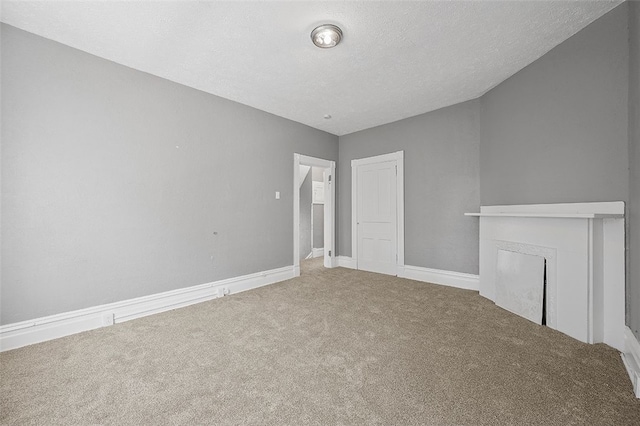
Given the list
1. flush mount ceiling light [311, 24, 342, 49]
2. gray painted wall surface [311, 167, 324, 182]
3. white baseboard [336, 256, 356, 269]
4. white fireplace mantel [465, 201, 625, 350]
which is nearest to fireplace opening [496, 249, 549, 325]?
white fireplace mantel [465, 201, 625, 350]

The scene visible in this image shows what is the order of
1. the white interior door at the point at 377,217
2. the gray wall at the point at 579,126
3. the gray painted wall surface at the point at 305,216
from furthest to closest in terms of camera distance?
the gray painted wall surface at the point at 305,216 → the white interior door at the point at 377,217 → the gray wall at the point at 579,126

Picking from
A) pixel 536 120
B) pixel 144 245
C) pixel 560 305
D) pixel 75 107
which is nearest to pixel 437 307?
pixel 560 305

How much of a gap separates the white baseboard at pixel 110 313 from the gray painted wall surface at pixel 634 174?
3.67 meters

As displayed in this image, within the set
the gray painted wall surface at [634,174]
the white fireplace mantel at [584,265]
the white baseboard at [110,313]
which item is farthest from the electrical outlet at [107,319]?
the gray painted wall surface at [634,174]

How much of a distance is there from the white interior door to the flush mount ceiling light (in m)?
2.54

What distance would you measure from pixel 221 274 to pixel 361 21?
312 centimetres

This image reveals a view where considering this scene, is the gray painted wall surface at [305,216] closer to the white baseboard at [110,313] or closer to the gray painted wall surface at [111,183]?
the gray painted wall surface at [111,183]

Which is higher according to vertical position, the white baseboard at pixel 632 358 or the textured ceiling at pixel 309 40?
the textured ceiling at pixel 309 40

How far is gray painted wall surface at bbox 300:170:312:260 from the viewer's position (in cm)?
623

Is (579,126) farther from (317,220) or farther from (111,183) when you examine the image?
(317,220)

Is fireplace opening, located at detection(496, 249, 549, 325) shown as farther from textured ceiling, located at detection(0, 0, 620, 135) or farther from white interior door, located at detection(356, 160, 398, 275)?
textured ceiling, located at detection(0, 0, 620, 135)

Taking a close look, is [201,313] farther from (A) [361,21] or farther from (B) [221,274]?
(A) [361,21]

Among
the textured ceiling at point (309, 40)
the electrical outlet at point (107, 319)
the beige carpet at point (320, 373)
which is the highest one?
the textured ceiling at point (309, 40)

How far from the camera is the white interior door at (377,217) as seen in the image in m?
4.44
